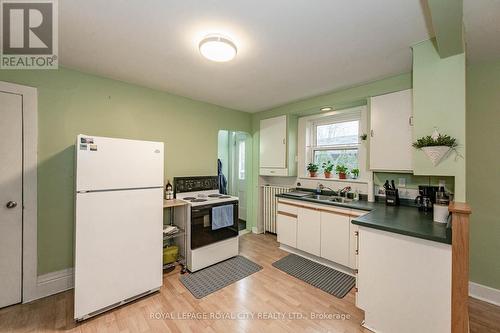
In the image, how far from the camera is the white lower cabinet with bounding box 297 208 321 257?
2.77 m

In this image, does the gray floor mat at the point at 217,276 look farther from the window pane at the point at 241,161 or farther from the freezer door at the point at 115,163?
the window pane at the point at 241,161

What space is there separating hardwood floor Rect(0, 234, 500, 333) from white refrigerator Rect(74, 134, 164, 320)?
0.65ft

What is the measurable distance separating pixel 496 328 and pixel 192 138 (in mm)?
3878

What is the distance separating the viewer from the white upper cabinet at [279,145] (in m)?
3.54

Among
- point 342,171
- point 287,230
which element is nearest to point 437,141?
point 342,171

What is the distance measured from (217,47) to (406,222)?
216 centimetres

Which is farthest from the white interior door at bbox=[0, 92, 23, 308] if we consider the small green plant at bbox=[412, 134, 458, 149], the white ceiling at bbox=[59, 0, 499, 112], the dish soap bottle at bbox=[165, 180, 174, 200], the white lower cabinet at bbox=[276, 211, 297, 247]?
the small green plant at bbox=[412, 134, 458, 149]

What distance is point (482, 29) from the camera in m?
1.59

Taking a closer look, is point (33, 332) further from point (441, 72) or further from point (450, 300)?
point (441, 72)

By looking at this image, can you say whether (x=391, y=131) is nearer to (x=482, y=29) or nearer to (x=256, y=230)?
(x=482, y=29)

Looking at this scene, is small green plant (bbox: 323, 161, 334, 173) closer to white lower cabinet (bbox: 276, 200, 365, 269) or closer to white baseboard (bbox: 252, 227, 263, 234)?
white lower cabinet (bbox: 276, 200, 365, 269)

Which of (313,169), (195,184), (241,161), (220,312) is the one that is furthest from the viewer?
(241,161)

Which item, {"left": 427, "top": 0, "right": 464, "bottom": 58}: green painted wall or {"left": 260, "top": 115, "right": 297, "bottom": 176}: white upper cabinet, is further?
{"left": 260, "top": 115, "right": 297, "bottom": 176}: white upper cabinet

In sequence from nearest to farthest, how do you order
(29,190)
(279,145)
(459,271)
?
1. (459,271)
2. (29,190)
3. (279,145)
